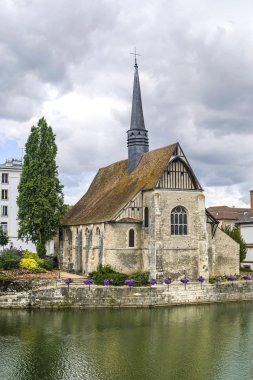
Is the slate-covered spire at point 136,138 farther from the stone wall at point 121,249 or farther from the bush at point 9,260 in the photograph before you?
the bush at point 9,260

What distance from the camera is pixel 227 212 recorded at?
80.2 metres

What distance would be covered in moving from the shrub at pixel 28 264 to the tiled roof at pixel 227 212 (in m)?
44.1

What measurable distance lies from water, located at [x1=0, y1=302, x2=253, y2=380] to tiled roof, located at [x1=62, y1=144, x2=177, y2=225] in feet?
34.9

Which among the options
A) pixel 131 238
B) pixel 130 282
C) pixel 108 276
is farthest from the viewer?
pixel 131 238

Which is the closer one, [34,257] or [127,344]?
[127,344]

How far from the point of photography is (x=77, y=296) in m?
32.4

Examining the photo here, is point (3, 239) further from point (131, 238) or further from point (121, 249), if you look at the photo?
point (131, 238)

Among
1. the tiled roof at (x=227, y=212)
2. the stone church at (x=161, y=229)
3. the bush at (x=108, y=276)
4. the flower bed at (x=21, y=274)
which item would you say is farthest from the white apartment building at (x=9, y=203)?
the tiled roof at (x=227, y=212)

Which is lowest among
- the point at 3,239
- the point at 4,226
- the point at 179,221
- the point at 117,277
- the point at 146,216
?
the point at 117,277

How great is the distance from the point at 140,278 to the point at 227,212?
48690 mm

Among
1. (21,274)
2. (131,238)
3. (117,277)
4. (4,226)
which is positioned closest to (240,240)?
(131,238)

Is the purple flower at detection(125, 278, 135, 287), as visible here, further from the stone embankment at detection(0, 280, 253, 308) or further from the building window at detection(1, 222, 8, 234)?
the building window at detection(1, 222, 8, 234)

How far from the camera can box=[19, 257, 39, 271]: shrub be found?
36919 mm

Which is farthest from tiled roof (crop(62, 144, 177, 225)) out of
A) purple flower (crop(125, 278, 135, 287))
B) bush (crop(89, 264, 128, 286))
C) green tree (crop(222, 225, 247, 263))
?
green tree (crop(222, 225, 247, 263))
